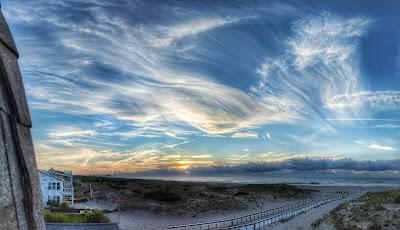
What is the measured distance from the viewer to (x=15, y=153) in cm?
447

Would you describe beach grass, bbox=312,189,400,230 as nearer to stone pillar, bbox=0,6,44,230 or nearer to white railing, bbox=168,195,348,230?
white railing, bbox=168,195,348,230

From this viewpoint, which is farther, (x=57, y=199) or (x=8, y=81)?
(x=57, y=199)

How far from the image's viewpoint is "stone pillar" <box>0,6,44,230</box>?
4.25 meters

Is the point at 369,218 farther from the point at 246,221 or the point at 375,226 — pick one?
the point at 246,221

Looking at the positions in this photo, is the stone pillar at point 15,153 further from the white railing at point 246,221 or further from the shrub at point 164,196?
the shrub at point 164,196

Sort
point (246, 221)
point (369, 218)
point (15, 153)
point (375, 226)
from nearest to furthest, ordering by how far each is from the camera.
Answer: point (15, 153), point (375, 226), point (369, 218), point (246, 221)

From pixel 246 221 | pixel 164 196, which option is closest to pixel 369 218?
pixel 246 221

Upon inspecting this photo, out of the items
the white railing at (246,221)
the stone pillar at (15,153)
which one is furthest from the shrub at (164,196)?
the stone pillar at (15,153)

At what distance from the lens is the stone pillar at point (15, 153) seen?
13.9 feet

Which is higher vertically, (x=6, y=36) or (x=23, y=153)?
(x=6, y=36)

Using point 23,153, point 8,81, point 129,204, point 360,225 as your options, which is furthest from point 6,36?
point 129,204

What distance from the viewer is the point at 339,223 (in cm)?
3869

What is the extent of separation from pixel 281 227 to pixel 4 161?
37.8 metres

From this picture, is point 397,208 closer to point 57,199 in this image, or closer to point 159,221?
point 159,221
